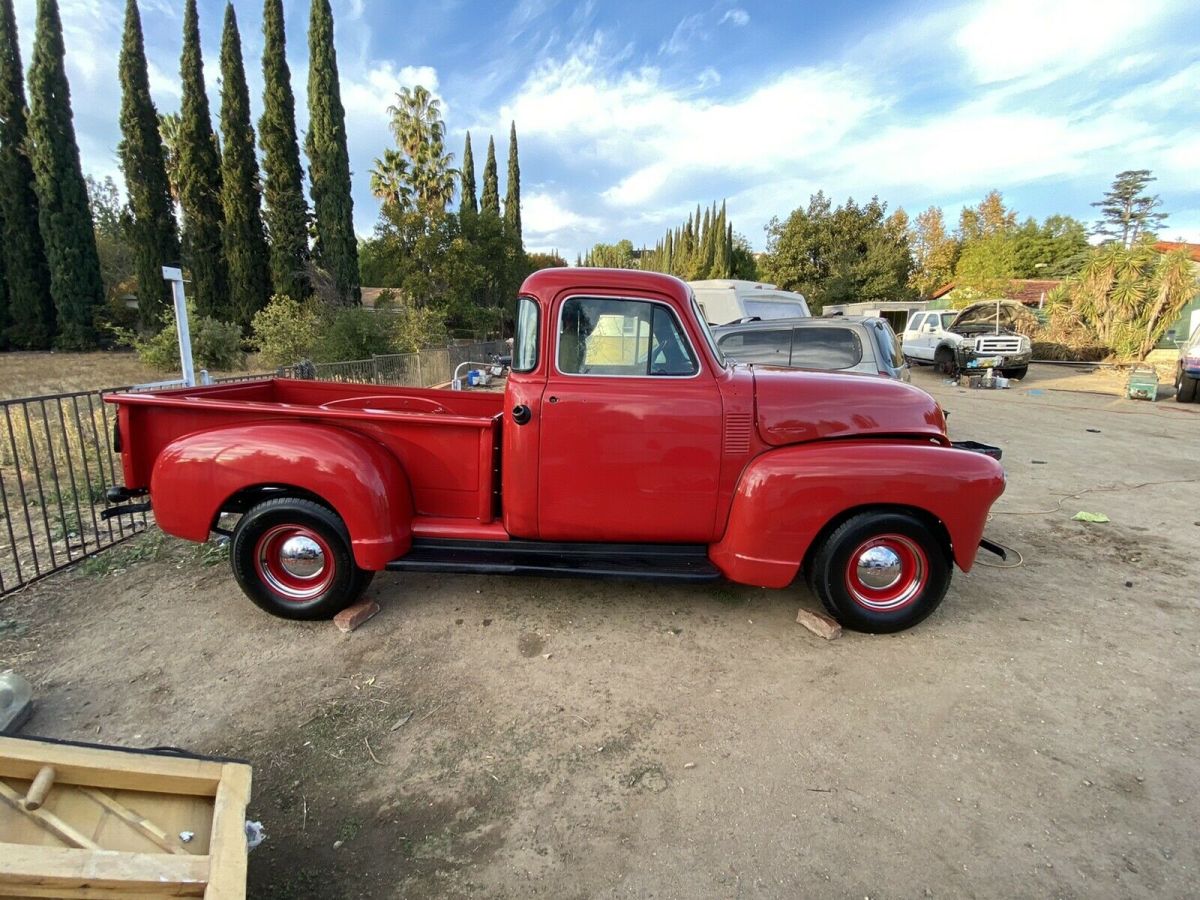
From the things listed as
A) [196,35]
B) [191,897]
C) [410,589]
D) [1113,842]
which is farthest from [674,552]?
[196,35]

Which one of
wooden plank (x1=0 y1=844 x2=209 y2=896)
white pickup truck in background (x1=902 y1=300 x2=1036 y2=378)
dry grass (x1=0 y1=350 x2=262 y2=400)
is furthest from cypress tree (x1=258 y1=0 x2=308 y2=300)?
wooden plank (x1=0 y1=844 x2=209 y2=896)

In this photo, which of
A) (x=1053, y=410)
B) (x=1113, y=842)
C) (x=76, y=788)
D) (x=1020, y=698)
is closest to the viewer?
(x=76, y=788)

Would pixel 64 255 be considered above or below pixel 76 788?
above

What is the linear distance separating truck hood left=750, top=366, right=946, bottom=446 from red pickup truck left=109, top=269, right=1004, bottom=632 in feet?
0.04

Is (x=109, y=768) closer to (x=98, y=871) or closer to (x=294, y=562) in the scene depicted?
(x=98, y=871)

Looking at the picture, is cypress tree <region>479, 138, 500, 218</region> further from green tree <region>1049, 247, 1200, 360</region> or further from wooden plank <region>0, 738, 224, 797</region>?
wooden plank <region>0, 738, 224, 797</region>

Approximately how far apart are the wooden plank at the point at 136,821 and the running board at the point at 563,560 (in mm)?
1560

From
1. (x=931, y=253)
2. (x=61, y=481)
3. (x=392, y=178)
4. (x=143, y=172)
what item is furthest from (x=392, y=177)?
(x=931, y=253)

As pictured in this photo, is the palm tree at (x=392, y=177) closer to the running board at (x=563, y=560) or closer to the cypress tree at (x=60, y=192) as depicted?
the cypress tree at (x=60, y=192)

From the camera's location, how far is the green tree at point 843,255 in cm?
3011

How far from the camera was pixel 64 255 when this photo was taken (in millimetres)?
23234

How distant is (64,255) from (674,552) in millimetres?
31077

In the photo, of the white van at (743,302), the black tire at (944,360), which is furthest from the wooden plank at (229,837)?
the black tire at (944,360)

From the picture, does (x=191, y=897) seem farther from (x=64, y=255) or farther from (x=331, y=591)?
(x=64, y=255)
